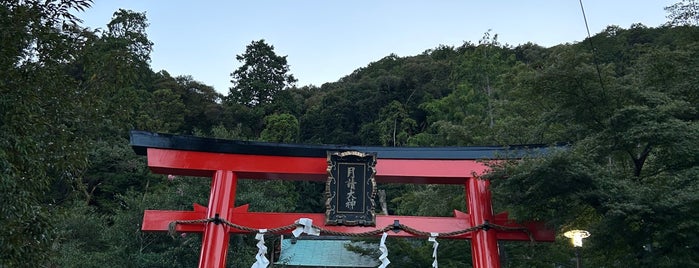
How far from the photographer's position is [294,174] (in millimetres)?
8000

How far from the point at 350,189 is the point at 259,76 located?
2773cm

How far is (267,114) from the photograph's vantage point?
1241 inches

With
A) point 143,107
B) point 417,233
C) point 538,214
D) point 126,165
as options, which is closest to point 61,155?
point 417,233

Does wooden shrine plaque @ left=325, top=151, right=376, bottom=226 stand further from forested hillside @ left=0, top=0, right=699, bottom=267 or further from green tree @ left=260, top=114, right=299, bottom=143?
green tree @ left=260, top=114, right=299, bottom=143

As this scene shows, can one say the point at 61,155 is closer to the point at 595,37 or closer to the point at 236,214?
the point at 236,214

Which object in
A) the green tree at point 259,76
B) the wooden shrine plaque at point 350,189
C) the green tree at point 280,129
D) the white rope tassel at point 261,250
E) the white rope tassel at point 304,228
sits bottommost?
the white rope tassel at point 261,250

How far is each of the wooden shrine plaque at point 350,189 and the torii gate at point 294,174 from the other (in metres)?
0.17

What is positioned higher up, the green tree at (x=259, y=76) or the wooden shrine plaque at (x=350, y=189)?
the green tree at (x=259, y=76)

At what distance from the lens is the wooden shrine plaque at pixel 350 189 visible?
771 centimetres

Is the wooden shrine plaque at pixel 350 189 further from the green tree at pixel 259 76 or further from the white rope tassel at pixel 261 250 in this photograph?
the green tree at pixel 259 76

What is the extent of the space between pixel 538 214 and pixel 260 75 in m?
29.3

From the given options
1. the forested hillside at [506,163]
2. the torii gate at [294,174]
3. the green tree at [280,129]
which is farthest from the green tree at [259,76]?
the torii gate at [294,174]

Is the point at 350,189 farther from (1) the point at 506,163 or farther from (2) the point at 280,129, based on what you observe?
(2) the point at 280,129

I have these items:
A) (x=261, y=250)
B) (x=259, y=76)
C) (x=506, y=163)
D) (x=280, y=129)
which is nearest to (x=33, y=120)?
(x=261, y=250)
